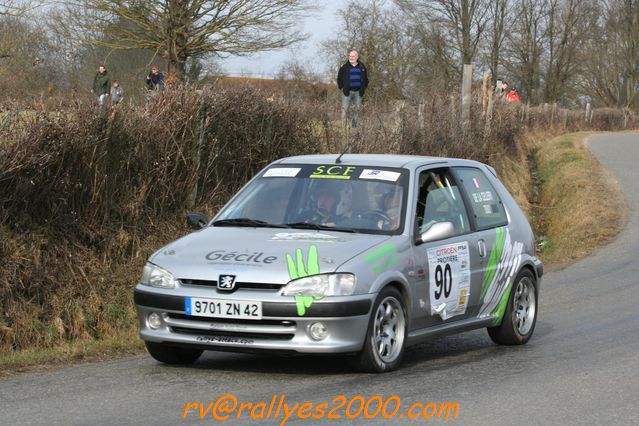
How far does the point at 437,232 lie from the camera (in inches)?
319

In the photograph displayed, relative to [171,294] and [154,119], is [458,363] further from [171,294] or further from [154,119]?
[154,119]

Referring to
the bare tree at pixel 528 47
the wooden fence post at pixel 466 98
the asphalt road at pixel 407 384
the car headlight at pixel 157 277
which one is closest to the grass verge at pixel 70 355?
the asphalt road at pixel 407 384

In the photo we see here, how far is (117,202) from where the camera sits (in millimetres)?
12070

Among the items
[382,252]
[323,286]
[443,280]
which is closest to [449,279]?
[443,280]

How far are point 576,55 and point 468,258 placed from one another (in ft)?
242

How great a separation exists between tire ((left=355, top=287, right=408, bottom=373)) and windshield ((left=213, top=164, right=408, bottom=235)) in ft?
2.06

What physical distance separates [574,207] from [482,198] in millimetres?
14320

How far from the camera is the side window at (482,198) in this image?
9.20 m

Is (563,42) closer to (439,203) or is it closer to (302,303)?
(439,203)

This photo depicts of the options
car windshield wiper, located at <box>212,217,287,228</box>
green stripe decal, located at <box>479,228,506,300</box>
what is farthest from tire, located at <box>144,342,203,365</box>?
green stripe decal, located at <box>479,228,506,300</box>

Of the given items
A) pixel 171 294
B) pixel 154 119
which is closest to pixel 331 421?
pixel 171 294

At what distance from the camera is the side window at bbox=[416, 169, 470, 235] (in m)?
8.47

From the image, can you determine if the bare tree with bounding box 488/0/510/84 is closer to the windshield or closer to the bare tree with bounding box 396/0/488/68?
the bare tree with bounding box 396/0/488/68

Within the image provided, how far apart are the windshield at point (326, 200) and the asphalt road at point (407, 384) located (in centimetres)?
105
